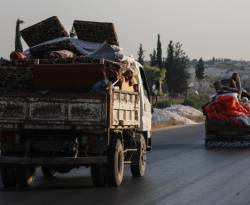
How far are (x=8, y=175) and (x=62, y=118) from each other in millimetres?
1404

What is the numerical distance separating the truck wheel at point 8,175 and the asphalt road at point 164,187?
424 millimetres

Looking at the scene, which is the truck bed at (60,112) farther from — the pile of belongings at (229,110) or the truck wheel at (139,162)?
the pile of belongings at (229,110)

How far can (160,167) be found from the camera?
1700 centimetres

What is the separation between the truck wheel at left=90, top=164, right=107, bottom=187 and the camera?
41.9ft

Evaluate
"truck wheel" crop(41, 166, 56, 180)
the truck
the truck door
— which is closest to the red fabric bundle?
the truck door

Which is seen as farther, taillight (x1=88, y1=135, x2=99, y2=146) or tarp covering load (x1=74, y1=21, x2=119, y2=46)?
tarp covering load (x1=74, y1=21, x2=119, y2=46)

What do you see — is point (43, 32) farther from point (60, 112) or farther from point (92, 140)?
point (92, 140)

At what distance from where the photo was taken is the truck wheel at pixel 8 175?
42.1ft

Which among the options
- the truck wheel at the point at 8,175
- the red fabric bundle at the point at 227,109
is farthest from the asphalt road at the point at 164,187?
the red fabric bundle at the point at 227,109

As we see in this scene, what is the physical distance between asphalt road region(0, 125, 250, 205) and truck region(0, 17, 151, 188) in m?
0.45

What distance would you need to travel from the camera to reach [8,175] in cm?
1288

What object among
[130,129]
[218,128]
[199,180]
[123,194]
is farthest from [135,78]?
[218,128]

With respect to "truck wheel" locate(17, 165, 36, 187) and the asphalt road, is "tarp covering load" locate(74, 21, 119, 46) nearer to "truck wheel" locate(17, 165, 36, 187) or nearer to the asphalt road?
the asphalt road

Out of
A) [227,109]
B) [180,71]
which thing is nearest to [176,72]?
[180,71]
